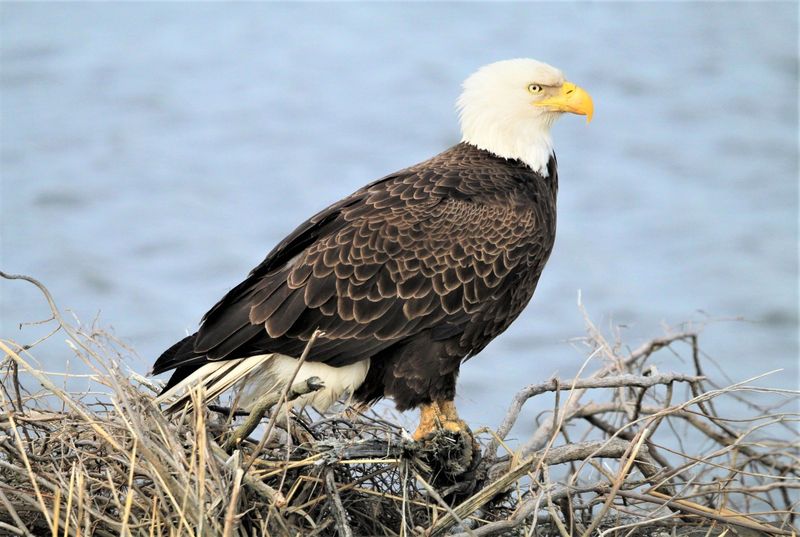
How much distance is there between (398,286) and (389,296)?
0.06 m

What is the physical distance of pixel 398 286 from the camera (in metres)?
5.04

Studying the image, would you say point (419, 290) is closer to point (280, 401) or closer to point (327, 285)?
point (327, 285)

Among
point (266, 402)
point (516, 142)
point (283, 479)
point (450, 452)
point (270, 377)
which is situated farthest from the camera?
point (516, 142)

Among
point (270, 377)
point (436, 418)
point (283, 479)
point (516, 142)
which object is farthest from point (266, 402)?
point (516, 142)

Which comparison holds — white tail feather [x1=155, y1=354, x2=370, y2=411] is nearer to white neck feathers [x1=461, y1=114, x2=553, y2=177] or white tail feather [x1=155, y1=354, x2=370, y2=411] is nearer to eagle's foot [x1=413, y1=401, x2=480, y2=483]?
eagle's foot [x1=413, y1=401, x2=480, y2=483]

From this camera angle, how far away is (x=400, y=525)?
414 centimetres

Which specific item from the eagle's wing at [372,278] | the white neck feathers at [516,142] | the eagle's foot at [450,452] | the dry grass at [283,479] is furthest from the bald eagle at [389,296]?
the dry grass at [283,479]

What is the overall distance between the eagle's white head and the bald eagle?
0.32m

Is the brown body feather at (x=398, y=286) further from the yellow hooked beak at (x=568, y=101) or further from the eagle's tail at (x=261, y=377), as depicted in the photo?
the yellow hooked beak at (x=568, y=101)

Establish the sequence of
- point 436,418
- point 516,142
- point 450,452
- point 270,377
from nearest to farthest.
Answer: point 450,452 → point 270,377 → point 436,418 → point 516,142

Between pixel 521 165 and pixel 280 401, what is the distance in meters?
2.39

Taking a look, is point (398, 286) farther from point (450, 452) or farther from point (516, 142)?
point (516, 142)

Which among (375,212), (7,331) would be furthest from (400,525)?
(7,331)

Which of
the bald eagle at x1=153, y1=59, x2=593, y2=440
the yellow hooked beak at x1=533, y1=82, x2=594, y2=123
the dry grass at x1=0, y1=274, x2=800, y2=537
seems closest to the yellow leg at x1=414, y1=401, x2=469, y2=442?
the bald eagle at x1=153, y1=59, x2=593, y2=440
